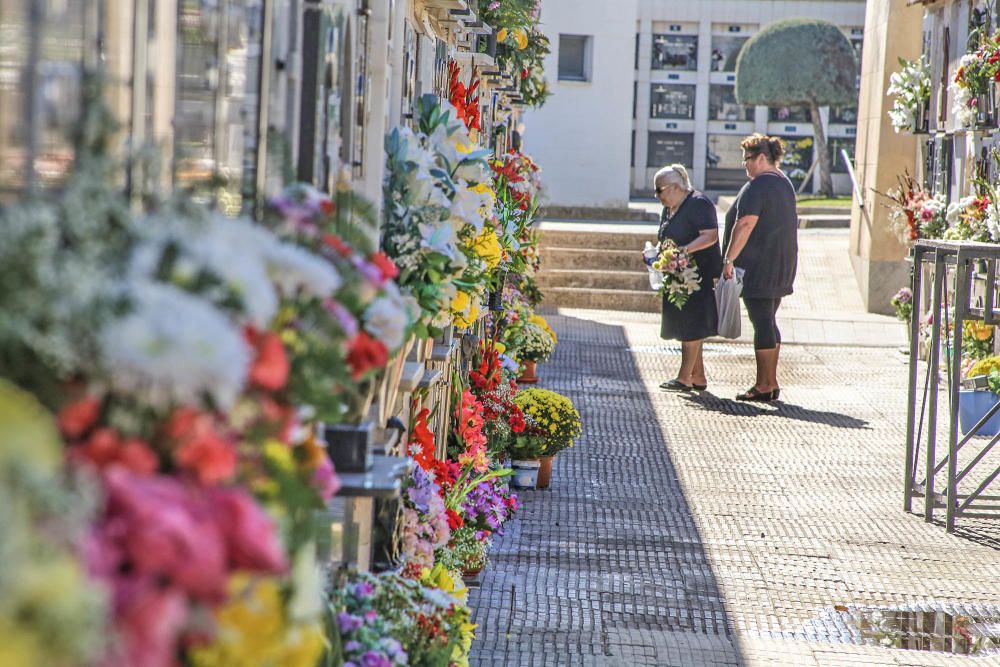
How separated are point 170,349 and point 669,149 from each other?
4066cm

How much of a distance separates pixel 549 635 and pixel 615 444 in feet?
12.5

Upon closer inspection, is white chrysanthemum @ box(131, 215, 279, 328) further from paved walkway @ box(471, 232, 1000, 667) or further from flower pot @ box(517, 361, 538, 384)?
flower pot @ box(517, 361, 538, 384)

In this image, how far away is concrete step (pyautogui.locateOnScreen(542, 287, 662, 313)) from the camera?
16.2m

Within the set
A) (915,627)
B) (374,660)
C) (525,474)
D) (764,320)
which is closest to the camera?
(374,660)

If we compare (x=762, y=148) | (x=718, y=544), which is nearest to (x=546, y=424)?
(x=718, y=544)

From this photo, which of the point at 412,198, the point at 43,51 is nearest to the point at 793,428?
the point at 412,198

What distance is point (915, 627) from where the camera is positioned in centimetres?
502

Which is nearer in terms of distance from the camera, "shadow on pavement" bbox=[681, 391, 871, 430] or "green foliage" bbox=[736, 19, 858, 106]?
"shadow on pavement" bbox=[681, 391, 871, 430]

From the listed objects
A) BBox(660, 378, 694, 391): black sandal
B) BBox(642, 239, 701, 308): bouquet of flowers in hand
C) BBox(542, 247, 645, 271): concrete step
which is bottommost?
BBox(660, 378, 694, 391): black sandal

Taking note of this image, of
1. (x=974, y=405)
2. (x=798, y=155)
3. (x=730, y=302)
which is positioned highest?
(x=798, y=155)

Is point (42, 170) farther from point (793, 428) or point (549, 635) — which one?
point (793, 428)

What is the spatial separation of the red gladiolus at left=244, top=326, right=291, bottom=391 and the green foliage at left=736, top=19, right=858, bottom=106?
30634 millimetres

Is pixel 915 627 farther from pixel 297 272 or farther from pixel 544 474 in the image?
pixel 297 272

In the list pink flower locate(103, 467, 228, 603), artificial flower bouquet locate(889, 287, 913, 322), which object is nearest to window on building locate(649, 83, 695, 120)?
artificial flower bouquet locate(889, 287, 913, 322)
